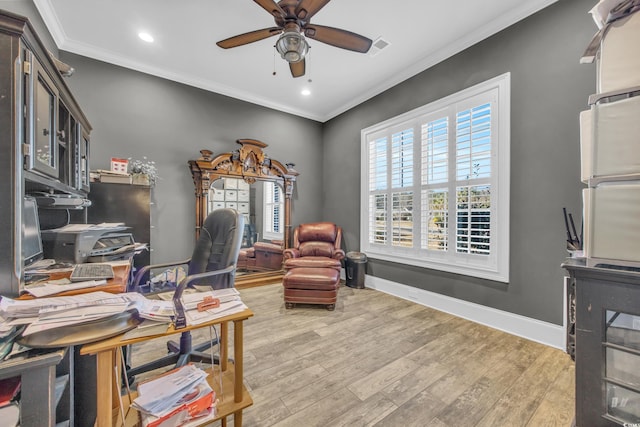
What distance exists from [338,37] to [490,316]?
315 cm

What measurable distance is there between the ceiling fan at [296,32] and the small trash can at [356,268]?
9.21ft

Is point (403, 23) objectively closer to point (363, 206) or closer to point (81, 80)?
point (363, 206)

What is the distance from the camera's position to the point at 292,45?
196cm

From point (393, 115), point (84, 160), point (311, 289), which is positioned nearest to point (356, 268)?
point (311, 289)

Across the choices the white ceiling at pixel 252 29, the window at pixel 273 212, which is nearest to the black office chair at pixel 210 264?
the white ceiling at pixel 252 29

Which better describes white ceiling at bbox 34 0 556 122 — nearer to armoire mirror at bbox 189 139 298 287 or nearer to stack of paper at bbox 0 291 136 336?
armoire mirror at bbox 189 139 298 287

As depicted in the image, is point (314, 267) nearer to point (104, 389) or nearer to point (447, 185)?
point (447, 185)

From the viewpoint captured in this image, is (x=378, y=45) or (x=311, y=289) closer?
(x=378, y=45)

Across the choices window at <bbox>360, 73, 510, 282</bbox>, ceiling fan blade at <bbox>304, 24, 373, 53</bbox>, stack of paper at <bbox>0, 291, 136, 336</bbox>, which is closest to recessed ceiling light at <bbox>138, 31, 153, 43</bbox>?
ceiling fan blade at <bbox>304, 24, 373, 53</bbox>

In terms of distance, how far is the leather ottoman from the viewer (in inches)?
117

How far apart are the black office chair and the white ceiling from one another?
2.13 m

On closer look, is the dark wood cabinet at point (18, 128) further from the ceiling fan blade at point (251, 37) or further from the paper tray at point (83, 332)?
the ceiling fan blade at point (251, 37)

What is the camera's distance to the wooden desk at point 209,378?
88cm

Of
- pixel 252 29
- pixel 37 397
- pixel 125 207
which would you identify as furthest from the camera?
pixel 125 207
